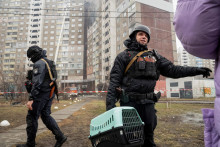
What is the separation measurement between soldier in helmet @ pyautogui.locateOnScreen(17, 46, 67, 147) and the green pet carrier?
1.78 metres

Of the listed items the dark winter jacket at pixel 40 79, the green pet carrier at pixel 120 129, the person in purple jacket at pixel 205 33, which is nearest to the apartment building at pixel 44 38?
the dark winter jacket at pixel 40 79

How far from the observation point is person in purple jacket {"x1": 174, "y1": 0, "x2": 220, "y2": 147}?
28.1 inches

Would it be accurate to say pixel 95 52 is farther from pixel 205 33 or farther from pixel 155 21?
pixel 205 33

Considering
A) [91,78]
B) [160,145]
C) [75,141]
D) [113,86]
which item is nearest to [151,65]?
[113,86]

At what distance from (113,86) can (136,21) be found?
34934mm

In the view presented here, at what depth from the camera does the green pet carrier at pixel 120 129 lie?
1.05 meters

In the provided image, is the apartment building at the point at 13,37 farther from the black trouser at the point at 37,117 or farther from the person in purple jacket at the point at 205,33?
the person in purple jacket at the point at 205,33

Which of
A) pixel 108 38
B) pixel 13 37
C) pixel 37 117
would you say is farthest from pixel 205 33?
pixel 13 37

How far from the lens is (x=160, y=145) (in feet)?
9.23

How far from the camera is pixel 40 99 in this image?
268 centimetres

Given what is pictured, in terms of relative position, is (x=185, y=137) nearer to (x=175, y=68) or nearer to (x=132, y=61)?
(x=175, y=68)

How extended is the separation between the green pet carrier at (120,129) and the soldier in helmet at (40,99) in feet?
5.84

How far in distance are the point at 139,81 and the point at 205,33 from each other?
1.14 meters

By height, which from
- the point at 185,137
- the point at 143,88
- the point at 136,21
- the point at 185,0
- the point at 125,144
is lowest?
the point at 185,137
